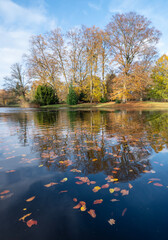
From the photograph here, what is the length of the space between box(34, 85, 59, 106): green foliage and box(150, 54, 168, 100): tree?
82.4 feet

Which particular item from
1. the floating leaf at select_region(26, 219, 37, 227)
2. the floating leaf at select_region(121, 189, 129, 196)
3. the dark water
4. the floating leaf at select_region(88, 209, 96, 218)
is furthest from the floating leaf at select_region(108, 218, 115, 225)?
the floating leaf at select_region(26, 219, 37, 227)

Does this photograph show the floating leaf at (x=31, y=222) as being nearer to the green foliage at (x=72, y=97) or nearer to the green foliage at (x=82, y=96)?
the green foliage at (x=72, y=97)

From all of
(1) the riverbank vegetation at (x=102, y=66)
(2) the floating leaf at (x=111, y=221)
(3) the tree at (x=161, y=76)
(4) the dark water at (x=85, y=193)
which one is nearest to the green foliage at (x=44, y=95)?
(1) the riverbank vegetation at (x=102, y=66)

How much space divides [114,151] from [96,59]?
3387cm

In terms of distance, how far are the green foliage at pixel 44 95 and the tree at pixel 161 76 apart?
25128 mm

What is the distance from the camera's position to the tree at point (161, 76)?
32.0 meters

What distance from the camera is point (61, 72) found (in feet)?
122

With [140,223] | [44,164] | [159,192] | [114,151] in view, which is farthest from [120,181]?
[44,164]

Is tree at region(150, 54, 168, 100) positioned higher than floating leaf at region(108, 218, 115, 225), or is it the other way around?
tree at region(150, 54, 168, 100)

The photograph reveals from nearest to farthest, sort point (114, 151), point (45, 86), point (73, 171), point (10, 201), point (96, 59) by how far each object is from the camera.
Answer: point (10, 201)
point (73, 171)
point (114, 151)
point (96, 59)
point (45, 86)

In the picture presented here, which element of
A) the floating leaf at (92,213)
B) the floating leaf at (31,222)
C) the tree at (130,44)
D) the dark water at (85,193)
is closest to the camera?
the dark water at (85,193)

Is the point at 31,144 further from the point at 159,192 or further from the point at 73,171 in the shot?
the point at 159,192

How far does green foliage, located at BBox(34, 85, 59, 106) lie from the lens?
3626 centimetres

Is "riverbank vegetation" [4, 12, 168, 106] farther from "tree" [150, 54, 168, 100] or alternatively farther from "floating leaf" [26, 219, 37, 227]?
"floating leaf" [26, 219, 37, 227]
